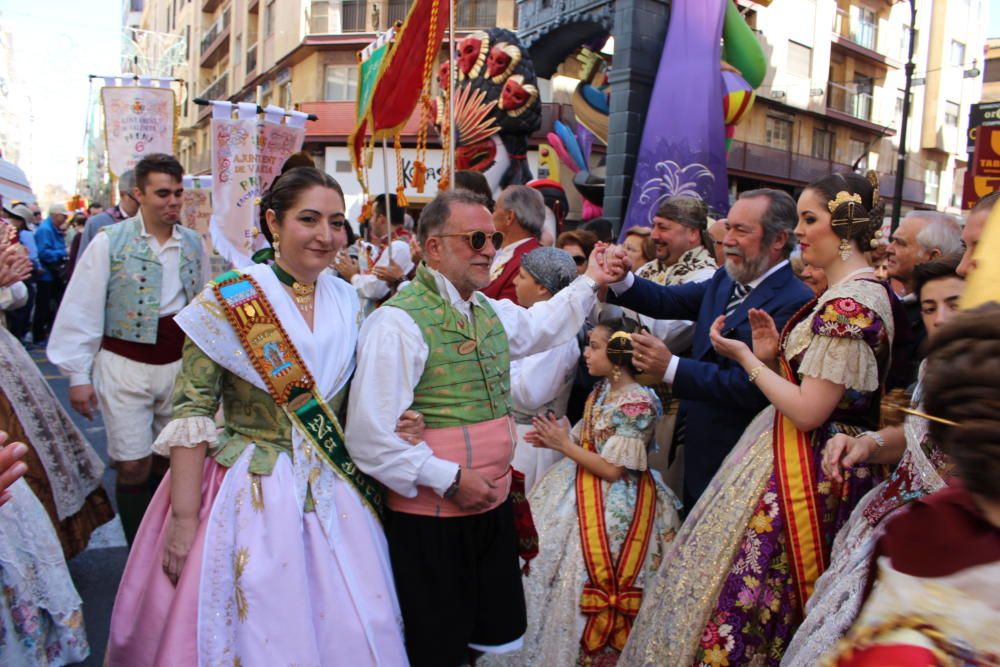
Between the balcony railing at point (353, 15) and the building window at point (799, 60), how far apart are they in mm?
14398

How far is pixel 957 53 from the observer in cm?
3556

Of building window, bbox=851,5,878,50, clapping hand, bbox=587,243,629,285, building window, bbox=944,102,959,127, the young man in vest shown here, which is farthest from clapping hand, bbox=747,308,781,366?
building window, bbox=944,102,959,127

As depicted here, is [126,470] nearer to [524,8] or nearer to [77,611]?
[77,611]

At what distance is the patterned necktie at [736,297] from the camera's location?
322cm

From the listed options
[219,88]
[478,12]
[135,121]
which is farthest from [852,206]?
[219,88]

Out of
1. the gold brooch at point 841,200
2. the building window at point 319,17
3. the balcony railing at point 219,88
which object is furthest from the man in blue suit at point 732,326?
the balcony railing at point 219,88

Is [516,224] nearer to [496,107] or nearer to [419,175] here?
[419,175]

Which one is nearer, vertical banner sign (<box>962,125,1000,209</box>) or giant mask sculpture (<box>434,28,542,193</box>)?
giant mask sculpture (<box>434,28,542,193</box>)

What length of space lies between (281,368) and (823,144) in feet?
104

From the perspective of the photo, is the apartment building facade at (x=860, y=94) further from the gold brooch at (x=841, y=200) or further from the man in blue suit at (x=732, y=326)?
the gold brooch at (x=841, y=200)

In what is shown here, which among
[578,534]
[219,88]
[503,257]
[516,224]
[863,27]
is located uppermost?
[863,27]

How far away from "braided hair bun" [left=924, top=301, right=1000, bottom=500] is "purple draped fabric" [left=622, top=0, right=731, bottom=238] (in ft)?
21.0

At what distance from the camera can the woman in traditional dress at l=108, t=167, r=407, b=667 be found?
7.48 feet

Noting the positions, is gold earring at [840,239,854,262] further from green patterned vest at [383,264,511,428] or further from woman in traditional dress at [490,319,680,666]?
green patterned vest at [383,264,511,428]
